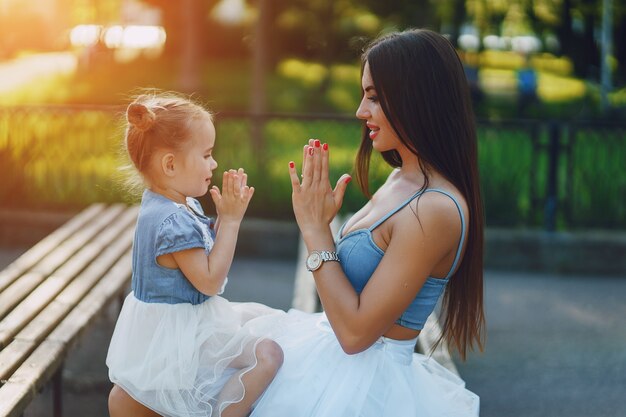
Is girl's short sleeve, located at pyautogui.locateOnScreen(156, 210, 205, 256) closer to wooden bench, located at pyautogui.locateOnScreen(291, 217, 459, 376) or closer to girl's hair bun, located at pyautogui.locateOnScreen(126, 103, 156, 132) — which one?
girl's hair bun, located at pyautogui.locateOnScreen(126, 103, 156, 132)

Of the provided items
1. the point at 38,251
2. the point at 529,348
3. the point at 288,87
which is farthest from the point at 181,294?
the point at 288,87

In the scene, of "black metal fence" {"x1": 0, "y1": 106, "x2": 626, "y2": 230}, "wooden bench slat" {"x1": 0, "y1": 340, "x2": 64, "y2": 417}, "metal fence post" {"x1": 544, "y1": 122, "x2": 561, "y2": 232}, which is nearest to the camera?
"wooden bench slat" {"x1": 0, "y1": 340, "x2": 64, "y2": 417}

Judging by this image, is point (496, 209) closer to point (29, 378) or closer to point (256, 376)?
point (29, 378)

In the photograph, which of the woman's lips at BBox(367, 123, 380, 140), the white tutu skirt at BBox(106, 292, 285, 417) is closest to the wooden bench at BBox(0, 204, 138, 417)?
the white tutu skirt at BBox(106, 292, 285, 417)

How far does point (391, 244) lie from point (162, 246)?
0.69 metres

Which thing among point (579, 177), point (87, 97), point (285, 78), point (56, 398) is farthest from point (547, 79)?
point (56, 398)

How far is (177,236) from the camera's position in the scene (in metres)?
2.91

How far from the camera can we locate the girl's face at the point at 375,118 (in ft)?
9.83

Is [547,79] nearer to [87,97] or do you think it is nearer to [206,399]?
[87,97]

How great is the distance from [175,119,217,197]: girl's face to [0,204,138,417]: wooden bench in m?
0.95

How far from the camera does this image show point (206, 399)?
116 inches

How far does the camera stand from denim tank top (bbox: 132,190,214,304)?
2928mm

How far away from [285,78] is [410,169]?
23.1 metres

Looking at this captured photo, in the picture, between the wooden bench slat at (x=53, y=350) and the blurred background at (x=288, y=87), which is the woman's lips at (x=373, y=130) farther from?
the wooden bench slat at (x=53, y=350)
